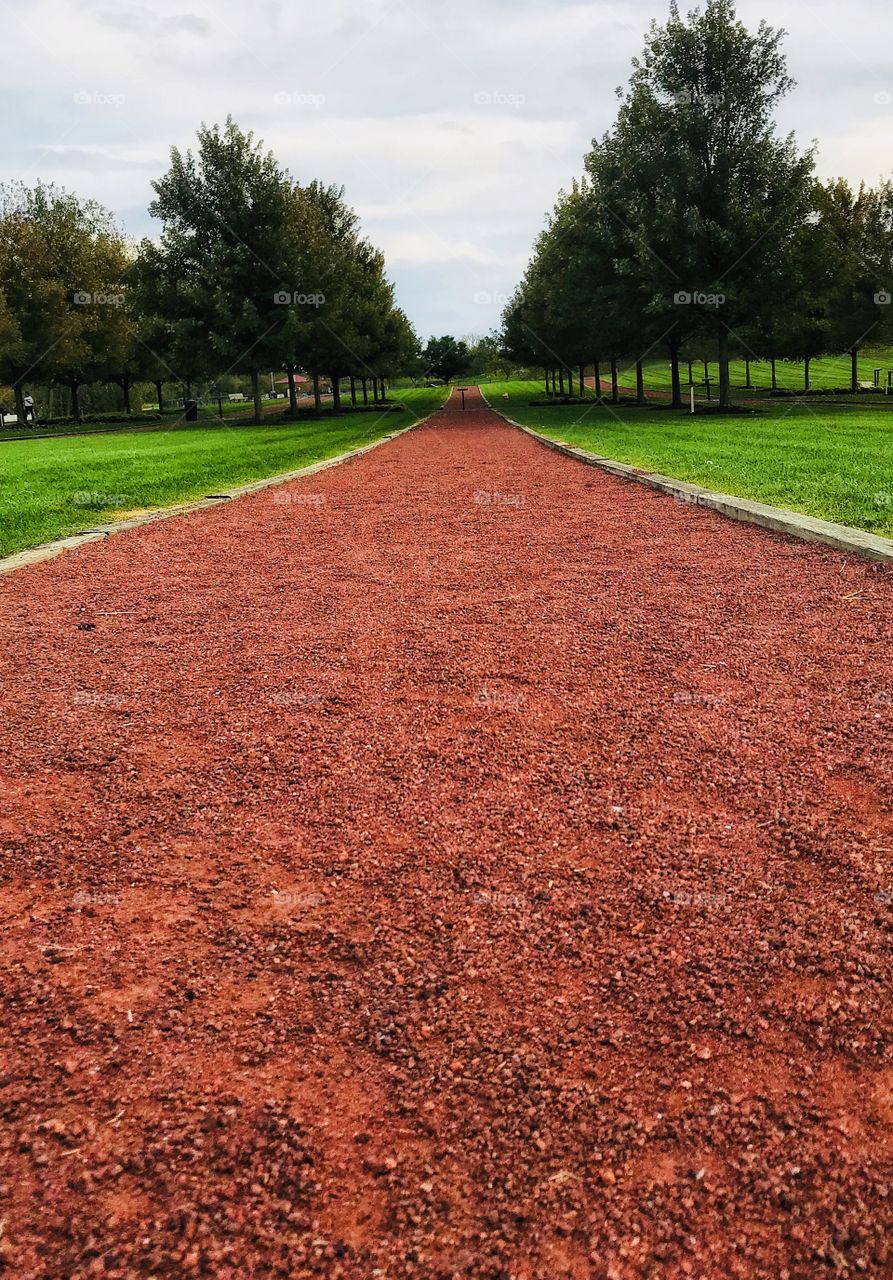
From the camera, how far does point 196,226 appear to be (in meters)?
36.9

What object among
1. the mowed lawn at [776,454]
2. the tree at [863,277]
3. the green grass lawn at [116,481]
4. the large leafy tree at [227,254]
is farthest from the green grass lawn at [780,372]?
the green grass lawn at [116,481]

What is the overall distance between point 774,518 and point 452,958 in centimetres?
663

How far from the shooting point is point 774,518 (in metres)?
7.84

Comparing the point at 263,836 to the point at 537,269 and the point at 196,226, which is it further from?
the point at 537,269

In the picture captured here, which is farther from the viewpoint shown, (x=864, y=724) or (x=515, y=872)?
(x=864, y=724)

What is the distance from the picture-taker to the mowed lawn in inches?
342

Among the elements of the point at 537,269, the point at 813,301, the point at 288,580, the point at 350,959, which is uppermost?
the point at 537,269

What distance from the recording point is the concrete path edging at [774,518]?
6438 mm

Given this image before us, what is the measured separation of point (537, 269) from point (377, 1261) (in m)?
48.7

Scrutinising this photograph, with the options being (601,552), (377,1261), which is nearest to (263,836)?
(377,1261)

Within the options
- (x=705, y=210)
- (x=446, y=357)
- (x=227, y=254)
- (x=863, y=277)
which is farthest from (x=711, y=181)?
(x=446, y=357)

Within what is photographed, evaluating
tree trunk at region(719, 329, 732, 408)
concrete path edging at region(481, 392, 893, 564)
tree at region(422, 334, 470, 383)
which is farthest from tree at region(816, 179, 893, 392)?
tree at region(422, 334, 470, 383)

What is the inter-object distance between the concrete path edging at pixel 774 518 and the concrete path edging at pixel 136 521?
17.4ft

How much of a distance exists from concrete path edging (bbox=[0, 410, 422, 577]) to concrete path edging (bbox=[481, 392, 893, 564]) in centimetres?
529
